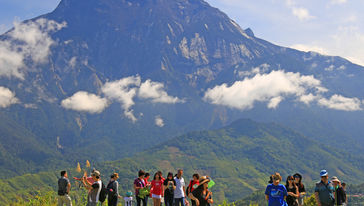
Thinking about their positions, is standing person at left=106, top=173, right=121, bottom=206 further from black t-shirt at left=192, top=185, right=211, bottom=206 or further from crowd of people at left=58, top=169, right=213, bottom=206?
black t-shirt at left=192, top=185, right=211, bottom=206

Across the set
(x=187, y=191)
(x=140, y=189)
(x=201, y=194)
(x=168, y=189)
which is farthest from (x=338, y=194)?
(x=140, y=189)

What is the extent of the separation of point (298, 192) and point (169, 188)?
22.7ft

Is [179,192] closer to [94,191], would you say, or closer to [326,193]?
[94,191]

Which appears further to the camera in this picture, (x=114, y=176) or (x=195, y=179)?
(x=114, y=176)

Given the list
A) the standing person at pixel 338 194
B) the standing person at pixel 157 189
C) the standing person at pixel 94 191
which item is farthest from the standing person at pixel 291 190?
the standing person at pixel 94 191

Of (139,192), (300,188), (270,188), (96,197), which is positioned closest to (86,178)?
(96,197)

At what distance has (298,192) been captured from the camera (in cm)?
2081

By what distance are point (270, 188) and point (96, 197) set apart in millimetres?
8624

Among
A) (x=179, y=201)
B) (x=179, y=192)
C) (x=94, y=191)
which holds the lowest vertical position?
(x=179, y=201)

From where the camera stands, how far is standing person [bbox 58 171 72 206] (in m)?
22.3

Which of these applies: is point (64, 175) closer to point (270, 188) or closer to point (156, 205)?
point (156, 205)

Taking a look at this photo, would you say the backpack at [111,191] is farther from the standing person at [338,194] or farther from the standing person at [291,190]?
the standing person at [338,194]

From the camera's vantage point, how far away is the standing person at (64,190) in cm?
2233

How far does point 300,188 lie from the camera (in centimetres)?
2150
